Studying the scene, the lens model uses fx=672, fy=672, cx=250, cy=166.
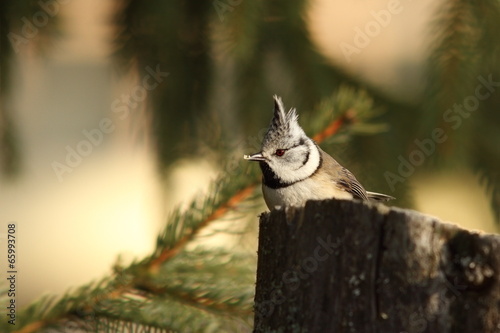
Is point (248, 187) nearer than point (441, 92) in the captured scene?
Yes

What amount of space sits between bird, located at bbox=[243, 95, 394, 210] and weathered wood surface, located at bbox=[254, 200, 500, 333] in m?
1.18

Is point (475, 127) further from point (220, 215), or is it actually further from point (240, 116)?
point (220, 215)

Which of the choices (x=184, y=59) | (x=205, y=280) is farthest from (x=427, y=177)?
(x=205, y=280)

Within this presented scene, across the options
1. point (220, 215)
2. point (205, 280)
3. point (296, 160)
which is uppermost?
point (296, 160)

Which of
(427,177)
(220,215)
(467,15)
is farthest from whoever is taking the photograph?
(427,177)

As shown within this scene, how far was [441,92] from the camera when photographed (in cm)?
279

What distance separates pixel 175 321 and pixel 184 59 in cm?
182

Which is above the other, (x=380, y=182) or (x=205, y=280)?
(x=380, y=182)
